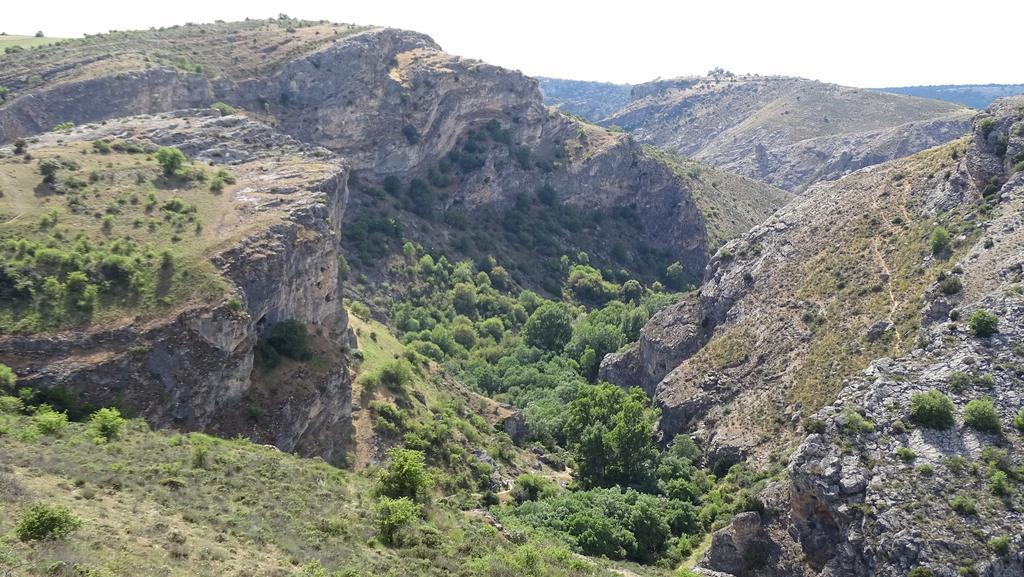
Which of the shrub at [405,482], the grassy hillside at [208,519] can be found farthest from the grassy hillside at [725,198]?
the grassy hillside at [208,519]

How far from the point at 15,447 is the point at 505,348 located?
6731cm

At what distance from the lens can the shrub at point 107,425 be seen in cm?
3250

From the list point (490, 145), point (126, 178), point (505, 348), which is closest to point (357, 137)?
point (490, 145)

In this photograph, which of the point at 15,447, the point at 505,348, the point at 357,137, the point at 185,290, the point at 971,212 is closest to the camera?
the point at 15,447

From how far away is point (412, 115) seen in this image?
11600 centimetres

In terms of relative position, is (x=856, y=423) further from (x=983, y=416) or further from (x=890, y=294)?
(x=890, y=294)

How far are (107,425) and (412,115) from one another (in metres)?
90.1

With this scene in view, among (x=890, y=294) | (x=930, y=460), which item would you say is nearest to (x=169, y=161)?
(x=930, y=460)

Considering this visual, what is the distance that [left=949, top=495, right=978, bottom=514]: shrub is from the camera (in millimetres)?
34719

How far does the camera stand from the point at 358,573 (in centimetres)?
2438

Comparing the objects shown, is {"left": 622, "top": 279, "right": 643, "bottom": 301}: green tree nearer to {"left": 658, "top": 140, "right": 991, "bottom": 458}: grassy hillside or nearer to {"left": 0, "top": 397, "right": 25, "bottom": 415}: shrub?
{"left": 658, "top": 140, "right": 991, "bottom": 458}: grassy hillside

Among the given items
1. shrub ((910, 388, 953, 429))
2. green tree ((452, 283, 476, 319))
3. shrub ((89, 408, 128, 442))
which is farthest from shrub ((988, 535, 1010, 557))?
green tree ((452, 283, 476, 319))

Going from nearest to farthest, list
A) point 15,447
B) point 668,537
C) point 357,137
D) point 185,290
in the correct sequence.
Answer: point 15,447, point 185,290, point 668,537, point 357,137

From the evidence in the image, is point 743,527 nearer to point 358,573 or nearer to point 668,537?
point 668,537
